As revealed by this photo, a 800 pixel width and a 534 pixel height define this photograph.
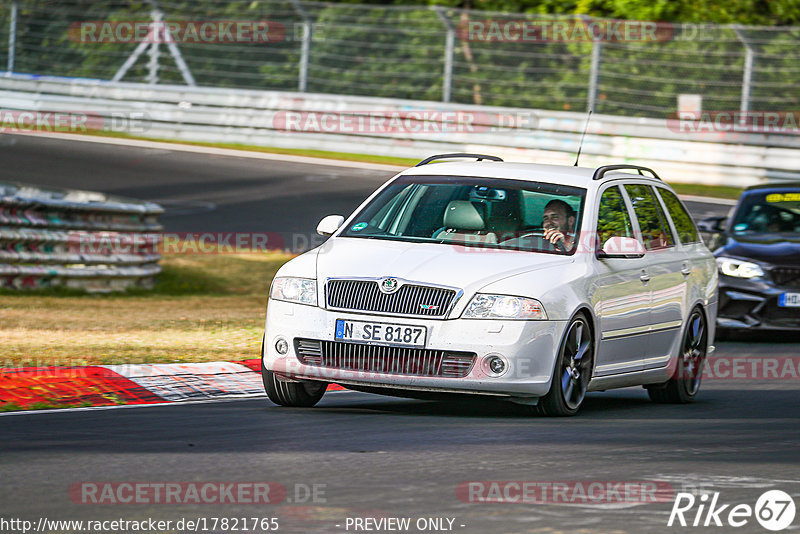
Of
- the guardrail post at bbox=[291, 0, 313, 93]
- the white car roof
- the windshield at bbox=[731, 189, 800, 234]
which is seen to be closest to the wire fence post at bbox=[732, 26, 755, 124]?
the guardrail post at bbox=[291, 0, 313, 93]

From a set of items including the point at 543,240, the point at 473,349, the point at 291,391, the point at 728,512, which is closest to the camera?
the point at 728,512

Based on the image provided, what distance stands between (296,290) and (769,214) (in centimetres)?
819

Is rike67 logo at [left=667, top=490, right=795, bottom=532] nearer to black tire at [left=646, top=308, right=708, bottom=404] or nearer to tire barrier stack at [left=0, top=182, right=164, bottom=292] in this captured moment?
black tire at [left=646, top=308, right=708, bottom=404]

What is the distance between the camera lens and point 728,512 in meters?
6.18

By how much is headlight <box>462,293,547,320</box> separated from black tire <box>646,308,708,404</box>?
242 cm

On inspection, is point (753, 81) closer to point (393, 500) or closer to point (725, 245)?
point (725, 245)

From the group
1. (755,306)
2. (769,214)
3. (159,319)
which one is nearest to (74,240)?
(159,319)

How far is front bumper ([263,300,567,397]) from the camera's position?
8.52 m

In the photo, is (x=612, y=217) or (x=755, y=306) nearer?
(x=612, y=217)

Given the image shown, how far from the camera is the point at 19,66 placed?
31.9 meters

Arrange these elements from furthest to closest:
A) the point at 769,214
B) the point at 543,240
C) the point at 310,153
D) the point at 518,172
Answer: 1. the point at 310,153
2. the point at 769,214
3. the point at 518,172
4. the point at 543,240

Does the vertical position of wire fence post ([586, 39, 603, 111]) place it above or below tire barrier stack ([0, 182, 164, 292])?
above

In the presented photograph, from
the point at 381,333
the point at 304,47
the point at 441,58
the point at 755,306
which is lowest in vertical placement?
the point at 755,306

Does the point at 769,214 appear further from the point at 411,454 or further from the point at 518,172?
the point at 411,454
